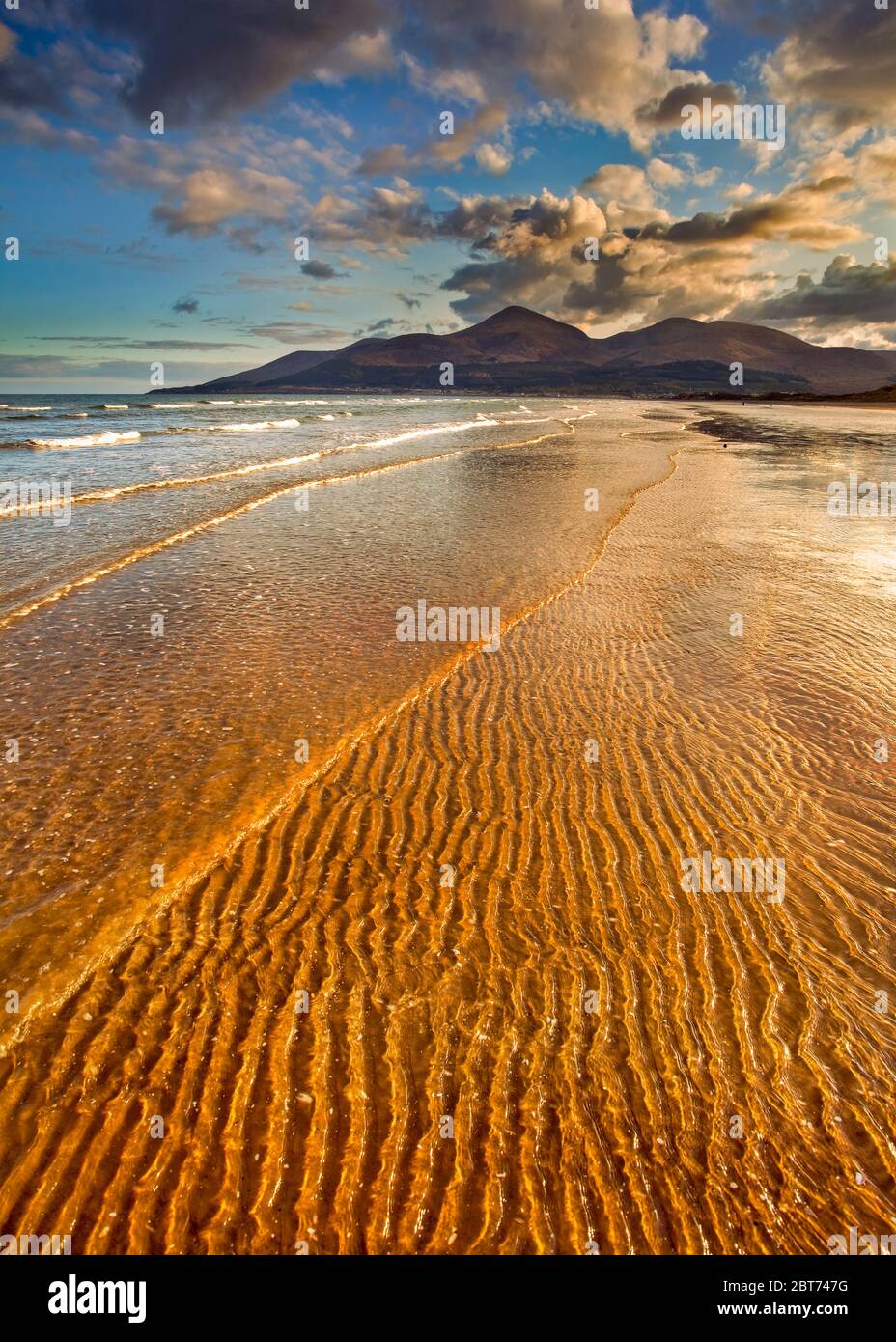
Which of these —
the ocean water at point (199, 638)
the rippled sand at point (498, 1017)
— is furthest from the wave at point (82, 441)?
the rippled sand at point (498, 1017)

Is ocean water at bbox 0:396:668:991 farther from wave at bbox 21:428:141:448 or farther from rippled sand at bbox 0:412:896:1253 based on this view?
wave at bbox 21:428:141:448

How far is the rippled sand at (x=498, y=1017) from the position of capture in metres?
2.98

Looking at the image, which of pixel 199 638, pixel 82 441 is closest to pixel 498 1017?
pixel 199 638

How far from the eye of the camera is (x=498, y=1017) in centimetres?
382

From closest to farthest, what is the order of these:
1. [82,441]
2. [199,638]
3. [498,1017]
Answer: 1. [498,1017]
2. [199,638]
3. [82,441]

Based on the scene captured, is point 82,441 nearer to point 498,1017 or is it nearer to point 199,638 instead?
point 199,638

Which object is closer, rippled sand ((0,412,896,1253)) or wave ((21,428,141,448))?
rippled sand ((0,412,896,1253))

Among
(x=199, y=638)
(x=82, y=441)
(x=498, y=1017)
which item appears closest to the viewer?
(x=498, y=1017)

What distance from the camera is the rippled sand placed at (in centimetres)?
298

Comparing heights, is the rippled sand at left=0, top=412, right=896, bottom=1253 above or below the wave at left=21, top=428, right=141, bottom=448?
below

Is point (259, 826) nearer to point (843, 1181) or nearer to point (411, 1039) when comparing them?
point (411, 1039)

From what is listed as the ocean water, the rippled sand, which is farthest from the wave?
the rippled sand
